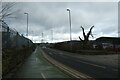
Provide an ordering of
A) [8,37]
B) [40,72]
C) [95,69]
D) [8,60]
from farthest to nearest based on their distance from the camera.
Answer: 1. [95,69]
2. [40,72]
3. [8,37]
4. [8,60]

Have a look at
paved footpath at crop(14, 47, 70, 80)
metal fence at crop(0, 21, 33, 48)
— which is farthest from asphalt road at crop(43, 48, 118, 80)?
metal fence at crop(0, 21, 33, 48)

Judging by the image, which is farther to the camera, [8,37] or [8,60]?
[8,37]

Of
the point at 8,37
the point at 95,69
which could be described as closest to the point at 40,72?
the point at 8,37

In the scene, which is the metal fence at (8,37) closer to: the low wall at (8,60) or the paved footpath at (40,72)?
the low wall at (8,60)

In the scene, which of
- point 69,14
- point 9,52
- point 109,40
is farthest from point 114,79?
point 109,40

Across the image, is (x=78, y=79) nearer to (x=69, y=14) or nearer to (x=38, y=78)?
(x=38, y=78)

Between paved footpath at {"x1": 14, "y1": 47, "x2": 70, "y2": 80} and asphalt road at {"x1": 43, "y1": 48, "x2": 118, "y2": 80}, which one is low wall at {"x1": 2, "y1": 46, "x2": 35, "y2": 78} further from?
asphalt road at {"x1": 43, "y1": 48, "x2": 118, "y2": 80}

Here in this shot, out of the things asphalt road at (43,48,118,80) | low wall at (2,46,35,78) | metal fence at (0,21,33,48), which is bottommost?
asphalt road at (43,48,118,80)

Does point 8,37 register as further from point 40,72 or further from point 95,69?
point 95,69

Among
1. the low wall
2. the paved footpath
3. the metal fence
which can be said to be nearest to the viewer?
the low wall

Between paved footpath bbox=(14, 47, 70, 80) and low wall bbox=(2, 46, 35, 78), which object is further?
paved footpath bbox=(14, 47, 70, 80)

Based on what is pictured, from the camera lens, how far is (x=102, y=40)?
90562 mm

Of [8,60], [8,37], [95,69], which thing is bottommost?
[95,69]

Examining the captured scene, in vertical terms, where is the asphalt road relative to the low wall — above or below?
below
